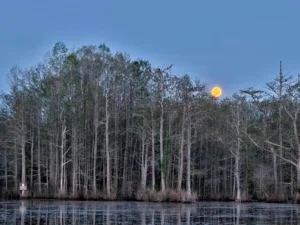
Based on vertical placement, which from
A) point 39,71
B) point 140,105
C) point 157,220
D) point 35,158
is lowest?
point 157,220

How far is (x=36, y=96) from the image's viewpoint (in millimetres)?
55594

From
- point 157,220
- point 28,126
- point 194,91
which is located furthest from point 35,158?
point 157,220

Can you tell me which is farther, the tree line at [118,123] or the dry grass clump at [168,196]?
the tree line at [118,123]

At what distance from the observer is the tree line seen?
51.8 meters

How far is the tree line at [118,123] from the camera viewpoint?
51.8m

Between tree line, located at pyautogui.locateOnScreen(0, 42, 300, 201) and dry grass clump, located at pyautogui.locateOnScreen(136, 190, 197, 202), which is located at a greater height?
tree line, located at pyautogui.locateOnScreen(0, 42, 300, 201)

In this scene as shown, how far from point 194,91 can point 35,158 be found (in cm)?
1979

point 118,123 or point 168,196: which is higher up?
point 118,123

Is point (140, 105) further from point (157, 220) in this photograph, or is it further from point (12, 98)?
point (157, 220)

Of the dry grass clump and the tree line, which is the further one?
the tree line

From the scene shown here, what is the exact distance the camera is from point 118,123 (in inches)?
2343

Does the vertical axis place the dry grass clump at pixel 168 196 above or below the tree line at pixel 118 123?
below

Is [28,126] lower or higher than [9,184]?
higher

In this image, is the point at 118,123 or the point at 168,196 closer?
the point at 168,196
